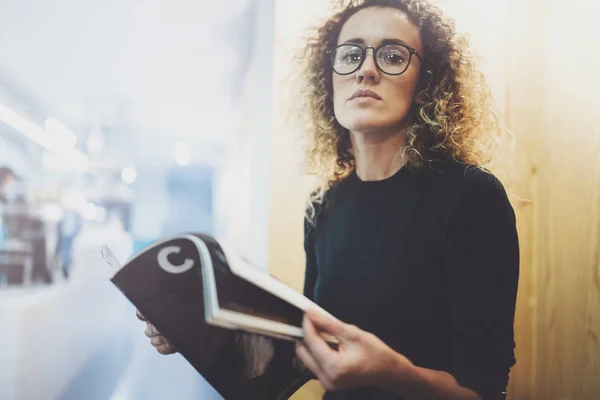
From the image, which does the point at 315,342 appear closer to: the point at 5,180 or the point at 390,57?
the point at 390,57

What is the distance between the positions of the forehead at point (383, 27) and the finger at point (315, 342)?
54 centimetres

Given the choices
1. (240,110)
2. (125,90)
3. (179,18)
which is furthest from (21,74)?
(240,110)

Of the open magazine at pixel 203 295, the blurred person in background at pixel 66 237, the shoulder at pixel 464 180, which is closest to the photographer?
the open magazine at pixel 203 295

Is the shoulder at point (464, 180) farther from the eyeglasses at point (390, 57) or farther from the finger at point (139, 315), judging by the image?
the finger at point (139, 315)

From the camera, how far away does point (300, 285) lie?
0.94 meters

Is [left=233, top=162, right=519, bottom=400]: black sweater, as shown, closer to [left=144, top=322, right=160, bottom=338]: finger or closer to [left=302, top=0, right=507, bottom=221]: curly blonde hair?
[left=302, top=0, right=507, bottom=221]: curly blonde hair

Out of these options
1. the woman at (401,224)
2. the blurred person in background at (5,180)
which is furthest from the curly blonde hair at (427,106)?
the blurred person in background at (5,180)

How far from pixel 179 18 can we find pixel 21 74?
0.35 meters

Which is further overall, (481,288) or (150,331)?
(150,331)

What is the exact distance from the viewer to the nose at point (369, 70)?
2.88ft

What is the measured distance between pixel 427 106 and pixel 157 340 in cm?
70

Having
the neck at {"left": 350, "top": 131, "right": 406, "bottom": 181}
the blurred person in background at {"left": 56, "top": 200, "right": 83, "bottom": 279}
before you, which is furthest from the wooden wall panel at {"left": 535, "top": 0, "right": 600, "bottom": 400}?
the blurred person in background at {"left": 56, "top": 200, "right": 83, "bottom": 279}

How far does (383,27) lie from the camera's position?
0.89m

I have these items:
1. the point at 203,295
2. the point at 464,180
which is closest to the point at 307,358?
the point at 203,295
